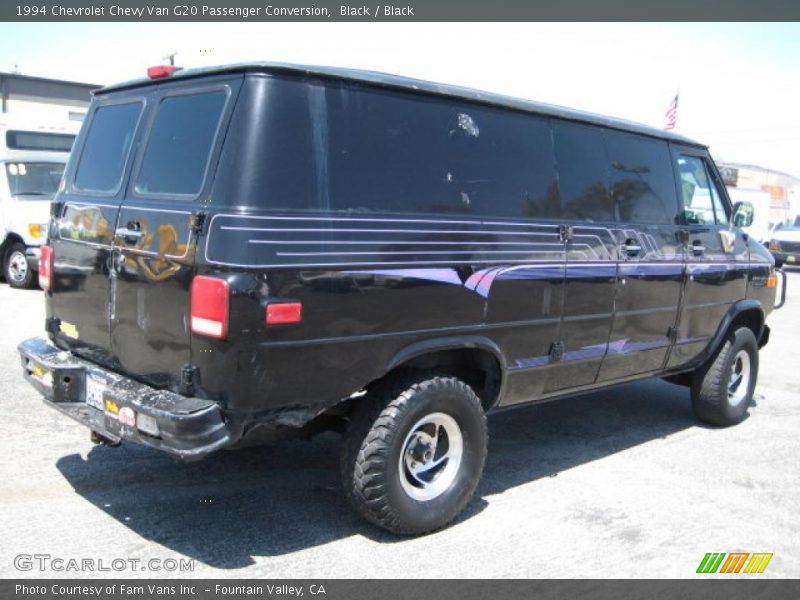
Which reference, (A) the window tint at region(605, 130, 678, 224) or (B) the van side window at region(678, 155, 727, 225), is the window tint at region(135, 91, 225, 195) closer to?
(A) the window tint at region(605, 130, 678, 224)

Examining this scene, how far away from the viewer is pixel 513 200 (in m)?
4.48

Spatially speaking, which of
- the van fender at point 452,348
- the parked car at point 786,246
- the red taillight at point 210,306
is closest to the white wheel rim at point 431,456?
the van fender at point 452,348

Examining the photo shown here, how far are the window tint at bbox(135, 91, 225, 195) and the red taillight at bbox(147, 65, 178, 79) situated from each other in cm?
13

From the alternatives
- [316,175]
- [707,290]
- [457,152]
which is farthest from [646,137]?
[316,175]

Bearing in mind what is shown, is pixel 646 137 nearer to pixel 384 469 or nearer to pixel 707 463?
pixel 707 463

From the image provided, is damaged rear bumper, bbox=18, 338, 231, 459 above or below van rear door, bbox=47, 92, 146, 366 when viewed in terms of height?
below

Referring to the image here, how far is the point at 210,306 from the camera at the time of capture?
333 cm

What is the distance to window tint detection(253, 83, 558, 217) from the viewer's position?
3541 millimetres

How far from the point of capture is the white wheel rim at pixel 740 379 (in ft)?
21.9

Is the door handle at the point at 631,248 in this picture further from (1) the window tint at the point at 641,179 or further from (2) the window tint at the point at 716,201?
(2) the window tint at the point at 716,201

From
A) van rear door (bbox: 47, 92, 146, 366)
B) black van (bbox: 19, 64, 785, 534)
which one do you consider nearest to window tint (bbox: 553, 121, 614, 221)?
black van (bbox: 19, 64, 785, 534)

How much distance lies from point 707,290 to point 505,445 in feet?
6.67

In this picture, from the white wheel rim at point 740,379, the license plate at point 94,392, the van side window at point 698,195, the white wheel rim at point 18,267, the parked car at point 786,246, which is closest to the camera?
the license plate at point 94,392

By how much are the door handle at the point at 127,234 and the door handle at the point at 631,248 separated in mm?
3165
